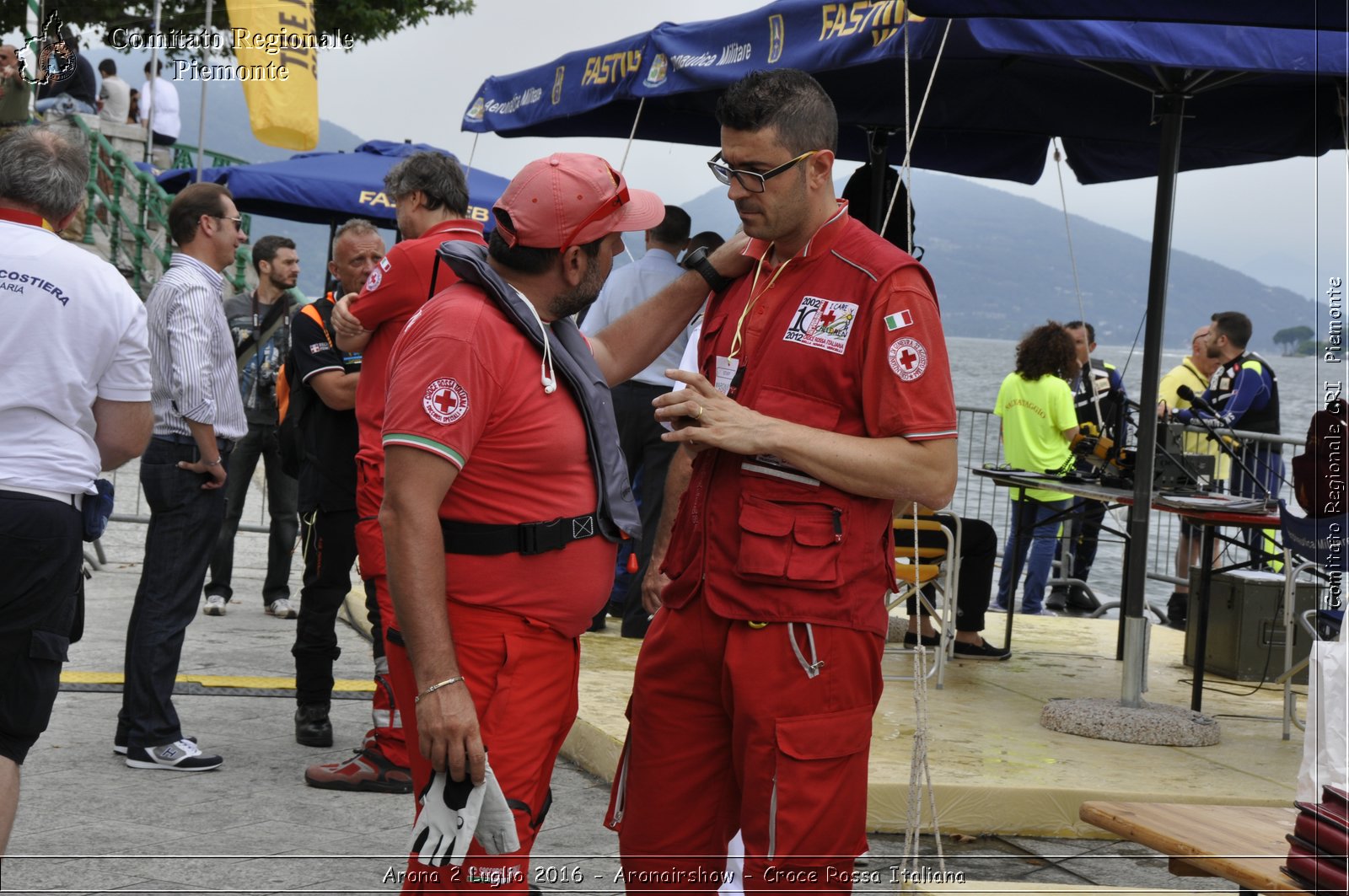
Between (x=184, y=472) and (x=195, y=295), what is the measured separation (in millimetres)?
689

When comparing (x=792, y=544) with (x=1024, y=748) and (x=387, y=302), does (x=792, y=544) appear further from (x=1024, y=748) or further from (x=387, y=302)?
(x=1024, y=748)

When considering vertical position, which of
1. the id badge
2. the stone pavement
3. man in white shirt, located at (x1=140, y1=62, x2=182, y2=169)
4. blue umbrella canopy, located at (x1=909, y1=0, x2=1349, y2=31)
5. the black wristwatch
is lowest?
the stone pavement

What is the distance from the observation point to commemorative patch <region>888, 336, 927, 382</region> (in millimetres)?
2766

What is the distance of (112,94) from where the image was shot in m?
19.8

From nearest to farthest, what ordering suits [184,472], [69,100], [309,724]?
[184,472]
[309,724]
[69,100]

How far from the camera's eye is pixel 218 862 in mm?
4121

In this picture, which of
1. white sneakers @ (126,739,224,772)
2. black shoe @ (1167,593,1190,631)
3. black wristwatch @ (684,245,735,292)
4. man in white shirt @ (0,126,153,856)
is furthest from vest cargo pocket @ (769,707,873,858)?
black shoe @ (1167,593,1190,631)

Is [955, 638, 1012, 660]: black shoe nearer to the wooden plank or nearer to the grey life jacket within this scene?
the wooden plank

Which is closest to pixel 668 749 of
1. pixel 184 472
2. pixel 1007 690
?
pixel 184 472

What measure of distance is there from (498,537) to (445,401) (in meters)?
0.31

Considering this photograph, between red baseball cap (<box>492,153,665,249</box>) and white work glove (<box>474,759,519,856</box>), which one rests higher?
red baseball cap (<box>492,153,665,249</box>)

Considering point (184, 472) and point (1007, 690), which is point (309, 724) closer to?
point (184, 472)

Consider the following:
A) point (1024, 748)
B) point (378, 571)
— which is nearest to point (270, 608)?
point (378, 571)

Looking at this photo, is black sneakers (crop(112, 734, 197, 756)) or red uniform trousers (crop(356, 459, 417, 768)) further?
black sneakers (crop(112, 734, 197, 756))
